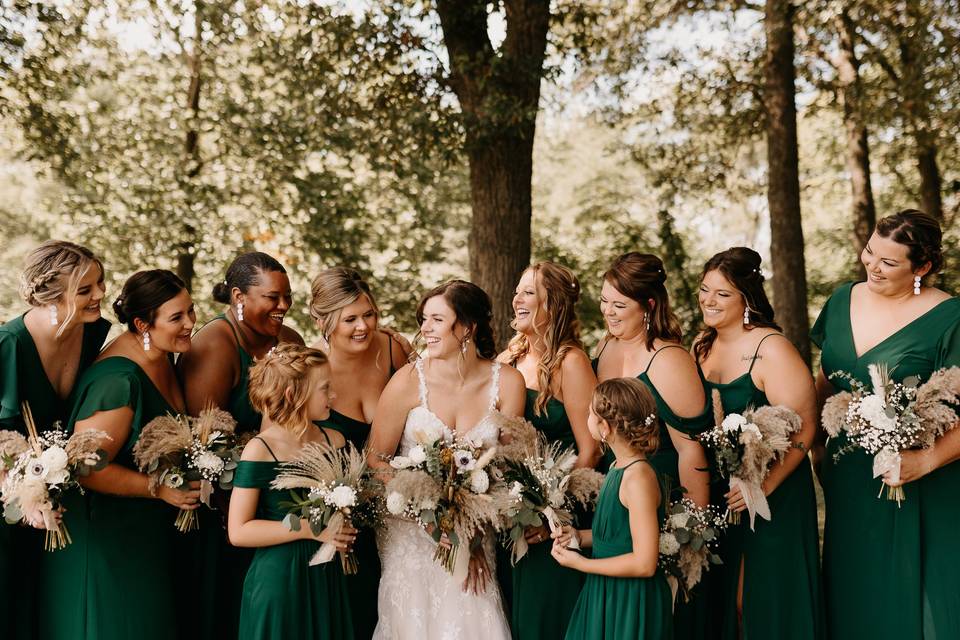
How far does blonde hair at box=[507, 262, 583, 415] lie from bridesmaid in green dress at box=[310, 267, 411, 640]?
0.98 metres

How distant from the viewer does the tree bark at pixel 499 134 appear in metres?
9.58

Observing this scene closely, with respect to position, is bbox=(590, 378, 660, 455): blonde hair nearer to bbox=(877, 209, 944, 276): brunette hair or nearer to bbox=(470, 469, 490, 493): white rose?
bbox=(470, 469, 490, 493): white rose

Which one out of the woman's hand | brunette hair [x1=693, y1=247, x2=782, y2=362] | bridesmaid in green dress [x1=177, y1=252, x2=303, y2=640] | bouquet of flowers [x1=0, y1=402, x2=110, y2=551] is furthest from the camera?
bridesmaid in green dress [x1=177, y1=252, x2=303, y2=640]

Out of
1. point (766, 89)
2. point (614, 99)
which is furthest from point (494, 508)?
point (614, 99)

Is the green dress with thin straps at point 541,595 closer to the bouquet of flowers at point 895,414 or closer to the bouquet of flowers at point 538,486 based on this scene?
the bouquet of flowers at point 538,486

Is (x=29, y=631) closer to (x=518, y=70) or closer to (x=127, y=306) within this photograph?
(x=127, y=306)

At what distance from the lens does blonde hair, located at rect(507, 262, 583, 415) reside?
5215 mm

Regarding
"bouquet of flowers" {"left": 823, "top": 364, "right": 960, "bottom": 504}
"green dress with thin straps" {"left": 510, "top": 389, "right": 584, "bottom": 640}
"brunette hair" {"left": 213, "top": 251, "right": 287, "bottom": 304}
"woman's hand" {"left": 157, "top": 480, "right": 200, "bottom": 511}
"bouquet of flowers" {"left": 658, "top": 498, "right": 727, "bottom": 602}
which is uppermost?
"brunette hair" {"left": 213, "top": 251, "right": 287, "bottom": 304}

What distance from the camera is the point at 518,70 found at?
9578 millimetres

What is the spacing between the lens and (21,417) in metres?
4.83

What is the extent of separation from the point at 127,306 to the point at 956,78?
1263 centimetres

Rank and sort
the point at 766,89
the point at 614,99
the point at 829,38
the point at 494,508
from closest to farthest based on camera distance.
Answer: the point at 494,508, the point at 766,89, the point at 829,38, the point at 614,99

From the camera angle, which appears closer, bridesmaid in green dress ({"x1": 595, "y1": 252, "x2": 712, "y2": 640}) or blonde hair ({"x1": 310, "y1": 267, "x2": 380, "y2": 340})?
bridesmaid in green dress ({"x1": 595, "y1": 252, "x2": 712, "y2": 640})

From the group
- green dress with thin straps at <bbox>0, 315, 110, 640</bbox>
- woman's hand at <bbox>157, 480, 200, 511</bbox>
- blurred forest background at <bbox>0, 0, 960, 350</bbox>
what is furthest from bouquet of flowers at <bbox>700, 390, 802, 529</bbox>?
blurred forest background at <bbox>0, 0, 960, 350</bbox>
